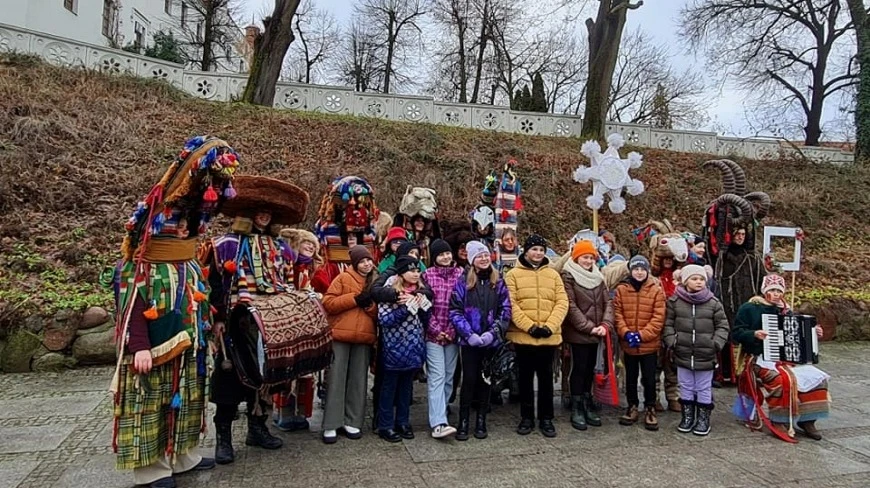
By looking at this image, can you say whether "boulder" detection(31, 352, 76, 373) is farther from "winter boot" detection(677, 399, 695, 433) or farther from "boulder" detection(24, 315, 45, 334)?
"winter boot" detection(677, 399, 695, 433)

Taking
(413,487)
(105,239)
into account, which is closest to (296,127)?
(105,239)

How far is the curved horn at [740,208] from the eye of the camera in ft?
20.3

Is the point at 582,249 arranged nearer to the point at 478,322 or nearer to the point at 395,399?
the point at 478,322

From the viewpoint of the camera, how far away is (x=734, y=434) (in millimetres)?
4703

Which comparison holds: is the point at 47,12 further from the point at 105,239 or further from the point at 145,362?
the point at 145,362

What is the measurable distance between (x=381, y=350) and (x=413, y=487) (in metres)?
1.21

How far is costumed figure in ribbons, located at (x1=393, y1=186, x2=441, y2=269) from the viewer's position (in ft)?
18.8

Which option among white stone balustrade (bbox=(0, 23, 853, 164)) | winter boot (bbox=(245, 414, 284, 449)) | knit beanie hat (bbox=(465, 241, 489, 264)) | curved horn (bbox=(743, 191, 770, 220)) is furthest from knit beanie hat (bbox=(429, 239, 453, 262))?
white stone balustrade (bbox=(0, 23, 853, 164))

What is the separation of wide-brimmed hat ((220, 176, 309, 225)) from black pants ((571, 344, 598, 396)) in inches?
105

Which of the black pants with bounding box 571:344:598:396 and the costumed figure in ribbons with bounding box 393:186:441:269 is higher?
the costumed figure in ribbons with bounding box 393:186:441:269

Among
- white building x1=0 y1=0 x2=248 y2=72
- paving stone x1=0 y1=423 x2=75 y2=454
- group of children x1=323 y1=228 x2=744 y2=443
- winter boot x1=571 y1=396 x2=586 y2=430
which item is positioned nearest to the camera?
paving stone x1=0 y1=423 x2=75 y2=454

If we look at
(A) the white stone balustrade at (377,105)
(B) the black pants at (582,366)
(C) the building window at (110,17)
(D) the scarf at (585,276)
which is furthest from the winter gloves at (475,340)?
(C) the building window at (110,17)

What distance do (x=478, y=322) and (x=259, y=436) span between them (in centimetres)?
190

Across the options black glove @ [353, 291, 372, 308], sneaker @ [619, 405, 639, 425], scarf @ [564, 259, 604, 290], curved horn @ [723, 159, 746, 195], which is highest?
curved horn @ [723, 159, 746, 195]
